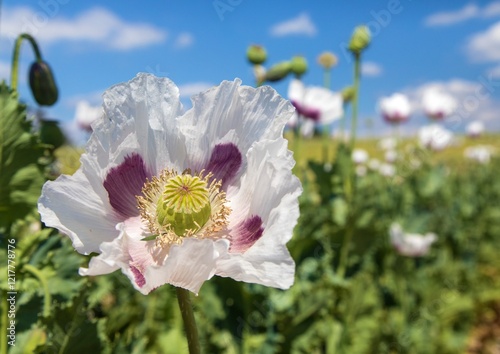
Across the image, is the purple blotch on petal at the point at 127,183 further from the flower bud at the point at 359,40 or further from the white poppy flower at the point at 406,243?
the white poppy flower at the point at 406,243

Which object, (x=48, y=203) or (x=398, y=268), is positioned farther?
(x=398, y=268)

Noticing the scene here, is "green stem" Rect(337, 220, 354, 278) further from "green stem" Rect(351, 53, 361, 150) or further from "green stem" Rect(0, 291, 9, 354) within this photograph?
"green stem" Rect(0, 291, 9, 354)

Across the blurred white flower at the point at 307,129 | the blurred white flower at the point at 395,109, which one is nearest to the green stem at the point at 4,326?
the blurred white flower at the point at 307,129

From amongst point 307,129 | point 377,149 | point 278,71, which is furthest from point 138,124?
point 377,149

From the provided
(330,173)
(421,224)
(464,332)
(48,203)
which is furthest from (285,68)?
(464,332)

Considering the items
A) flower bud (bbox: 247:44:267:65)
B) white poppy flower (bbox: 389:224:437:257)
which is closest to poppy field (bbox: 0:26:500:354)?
flower bud (bbox: 247:44:267:65)

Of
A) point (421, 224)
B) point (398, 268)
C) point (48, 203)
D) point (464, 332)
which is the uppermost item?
point (48, 203)

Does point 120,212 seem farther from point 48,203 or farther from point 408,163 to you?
point 408,163
